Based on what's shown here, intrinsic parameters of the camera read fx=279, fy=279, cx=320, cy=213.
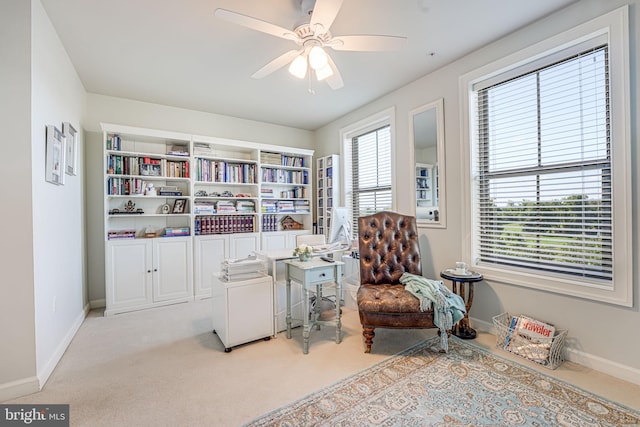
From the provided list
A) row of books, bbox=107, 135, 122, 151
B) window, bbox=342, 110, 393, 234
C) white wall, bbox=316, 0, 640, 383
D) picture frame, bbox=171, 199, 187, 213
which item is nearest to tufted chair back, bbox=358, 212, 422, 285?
white wall, bbox=316, 0, 640, 383

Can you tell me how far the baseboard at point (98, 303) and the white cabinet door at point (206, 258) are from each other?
1121 mm

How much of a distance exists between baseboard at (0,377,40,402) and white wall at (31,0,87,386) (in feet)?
0.18

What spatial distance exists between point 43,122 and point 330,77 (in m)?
2.20

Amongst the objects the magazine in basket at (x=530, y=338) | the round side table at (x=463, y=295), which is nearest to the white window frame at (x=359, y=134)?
the round side table at (x=463, y=295)

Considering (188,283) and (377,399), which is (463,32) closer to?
(377,399)

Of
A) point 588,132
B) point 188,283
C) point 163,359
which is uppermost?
point 588,132

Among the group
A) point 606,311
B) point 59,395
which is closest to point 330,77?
point 606,311

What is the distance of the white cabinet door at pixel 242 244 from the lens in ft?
13.7

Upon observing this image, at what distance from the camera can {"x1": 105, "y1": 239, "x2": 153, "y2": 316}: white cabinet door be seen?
3383 millimetres

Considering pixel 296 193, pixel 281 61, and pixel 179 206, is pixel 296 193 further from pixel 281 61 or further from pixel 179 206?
pixel 281 61

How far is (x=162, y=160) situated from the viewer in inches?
151

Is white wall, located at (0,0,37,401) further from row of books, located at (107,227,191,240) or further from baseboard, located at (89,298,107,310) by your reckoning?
baseboard, located at (89,298,107,310)

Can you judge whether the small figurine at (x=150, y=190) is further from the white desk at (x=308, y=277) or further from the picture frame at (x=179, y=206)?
the white desk at (x=308, y=277)

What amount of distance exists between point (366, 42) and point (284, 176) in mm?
3111
